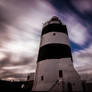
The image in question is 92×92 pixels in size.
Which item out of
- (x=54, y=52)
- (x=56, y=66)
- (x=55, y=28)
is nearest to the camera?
(x=56, y=66)

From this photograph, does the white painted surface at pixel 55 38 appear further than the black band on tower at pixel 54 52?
Yes

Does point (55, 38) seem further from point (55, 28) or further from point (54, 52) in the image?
point (54, 52)

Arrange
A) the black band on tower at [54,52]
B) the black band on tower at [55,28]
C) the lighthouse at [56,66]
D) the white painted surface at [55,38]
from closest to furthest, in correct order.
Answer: the lighthouse at [56,66], the black band on tower at [54,52], the white painted surface at [55,38], the black band on tower at [55,28]

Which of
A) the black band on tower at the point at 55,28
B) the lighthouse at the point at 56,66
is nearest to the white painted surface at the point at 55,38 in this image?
the lighthouse at the point at 56,66

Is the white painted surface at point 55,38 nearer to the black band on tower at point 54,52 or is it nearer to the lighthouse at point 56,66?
the lighthouse at point 56,66

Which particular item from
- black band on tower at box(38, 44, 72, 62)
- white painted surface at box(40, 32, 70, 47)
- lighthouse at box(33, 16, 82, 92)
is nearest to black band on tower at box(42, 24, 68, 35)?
lighthouse at box(33, 16, 82, 92)

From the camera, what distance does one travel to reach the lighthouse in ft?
34.5

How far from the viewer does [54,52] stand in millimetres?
13039

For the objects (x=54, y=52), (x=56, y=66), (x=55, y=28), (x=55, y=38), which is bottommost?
(x=56, y=66)

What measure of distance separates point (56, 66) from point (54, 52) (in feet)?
6.34

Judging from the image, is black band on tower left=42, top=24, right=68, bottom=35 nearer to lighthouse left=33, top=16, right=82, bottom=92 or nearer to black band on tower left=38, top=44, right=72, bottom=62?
lighthouse left=33, top=16, right=82, bottom=92

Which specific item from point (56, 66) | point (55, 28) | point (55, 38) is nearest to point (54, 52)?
point (56, 66)

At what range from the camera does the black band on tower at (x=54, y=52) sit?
42.0ft

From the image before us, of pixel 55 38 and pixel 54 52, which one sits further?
pixel 55 38
